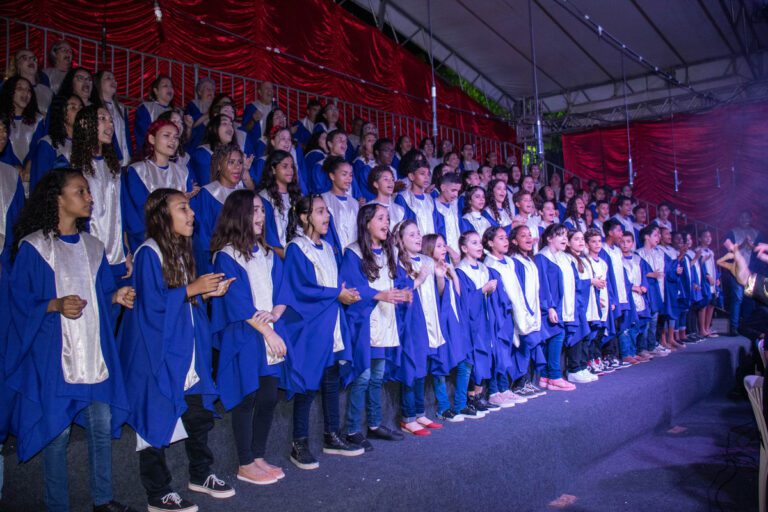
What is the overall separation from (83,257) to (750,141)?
13058mm

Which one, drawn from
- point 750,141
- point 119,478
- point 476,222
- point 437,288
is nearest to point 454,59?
point 750,141

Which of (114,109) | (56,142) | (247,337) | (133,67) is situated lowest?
(247,337)

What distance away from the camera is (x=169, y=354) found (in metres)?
2.90

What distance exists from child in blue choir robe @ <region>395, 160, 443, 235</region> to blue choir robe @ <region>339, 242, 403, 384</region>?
160 centimetres

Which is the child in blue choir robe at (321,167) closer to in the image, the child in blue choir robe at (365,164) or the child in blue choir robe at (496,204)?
the child in blue choir robe at (365,164)

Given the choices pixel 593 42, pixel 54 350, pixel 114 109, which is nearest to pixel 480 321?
pixel 54 350

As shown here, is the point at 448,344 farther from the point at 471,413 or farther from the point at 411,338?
the point at 471,413

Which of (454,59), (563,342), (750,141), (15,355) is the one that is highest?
(454,59)

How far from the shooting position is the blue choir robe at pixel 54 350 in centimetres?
262

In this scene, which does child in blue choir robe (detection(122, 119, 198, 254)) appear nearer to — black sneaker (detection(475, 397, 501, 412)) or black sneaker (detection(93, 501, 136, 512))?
black sneaker (detection(93, 501, 136, 512))

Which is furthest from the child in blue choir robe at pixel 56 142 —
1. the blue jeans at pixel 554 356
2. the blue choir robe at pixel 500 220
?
the blue jeans at pixel 554 356

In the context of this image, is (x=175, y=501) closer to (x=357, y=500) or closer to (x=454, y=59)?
(x=357, y=500)

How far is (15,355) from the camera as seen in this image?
2.66 m

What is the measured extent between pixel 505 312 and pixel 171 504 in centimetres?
327
